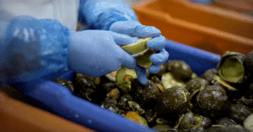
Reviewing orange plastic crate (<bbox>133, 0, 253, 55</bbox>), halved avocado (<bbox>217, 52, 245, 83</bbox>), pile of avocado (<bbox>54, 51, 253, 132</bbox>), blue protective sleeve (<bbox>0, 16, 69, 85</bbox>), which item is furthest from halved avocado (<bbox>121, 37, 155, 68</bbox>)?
orange plastic crate (<bbox>133, 0, 253, 55</bbox>)

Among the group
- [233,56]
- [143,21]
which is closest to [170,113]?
[233,56]

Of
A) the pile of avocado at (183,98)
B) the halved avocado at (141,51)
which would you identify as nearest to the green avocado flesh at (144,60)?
the halved avocado at (141,51)

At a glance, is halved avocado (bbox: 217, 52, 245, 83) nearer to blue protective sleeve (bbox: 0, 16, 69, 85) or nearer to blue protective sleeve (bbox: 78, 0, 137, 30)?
blue protective sleeve (bbox: 78, 0, 137, 30)

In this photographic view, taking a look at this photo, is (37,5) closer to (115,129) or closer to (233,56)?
(115,129)

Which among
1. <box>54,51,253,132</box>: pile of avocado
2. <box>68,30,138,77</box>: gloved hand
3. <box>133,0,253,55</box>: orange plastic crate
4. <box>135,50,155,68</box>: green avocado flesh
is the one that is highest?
<box>68,30,138,77</box>: gloved hand

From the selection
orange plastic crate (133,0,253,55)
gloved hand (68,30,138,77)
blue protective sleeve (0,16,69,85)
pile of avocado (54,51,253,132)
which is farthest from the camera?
orange plastic crate (133,0,253,55)

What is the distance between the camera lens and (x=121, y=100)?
85 cm

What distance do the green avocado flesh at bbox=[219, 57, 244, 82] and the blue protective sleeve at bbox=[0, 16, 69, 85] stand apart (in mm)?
819

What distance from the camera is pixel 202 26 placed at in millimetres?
1297

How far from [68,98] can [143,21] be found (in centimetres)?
99

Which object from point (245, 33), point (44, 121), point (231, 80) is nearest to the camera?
point (44, 121)

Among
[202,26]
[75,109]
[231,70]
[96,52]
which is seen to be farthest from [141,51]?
[202,26]

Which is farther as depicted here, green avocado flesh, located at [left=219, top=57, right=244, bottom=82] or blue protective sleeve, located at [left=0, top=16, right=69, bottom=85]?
green avocado flesh, located at [left=219, top=57, right=244, bottom=82]

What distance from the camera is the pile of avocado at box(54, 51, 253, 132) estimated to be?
2.50 ft
